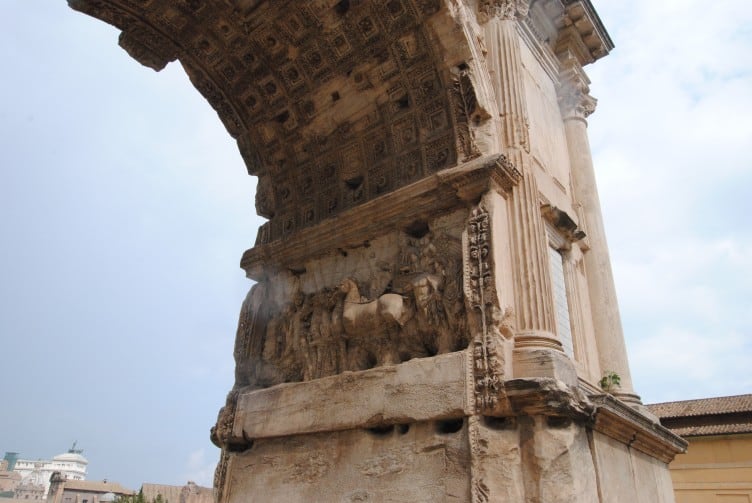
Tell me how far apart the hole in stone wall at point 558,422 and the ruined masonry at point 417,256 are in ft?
0.05

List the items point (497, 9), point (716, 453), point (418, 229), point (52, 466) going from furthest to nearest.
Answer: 1. point (52, 466)
2. point (716, 453)
3. point (497, 9)
4. point (418, 229)

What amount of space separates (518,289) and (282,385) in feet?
8.78

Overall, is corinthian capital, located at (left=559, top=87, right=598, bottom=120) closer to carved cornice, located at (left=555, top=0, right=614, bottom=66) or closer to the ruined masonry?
the ruined masonry

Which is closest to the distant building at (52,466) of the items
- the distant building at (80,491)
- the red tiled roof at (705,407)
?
the distant building at (80,491)

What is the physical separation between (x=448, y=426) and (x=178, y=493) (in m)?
25.2

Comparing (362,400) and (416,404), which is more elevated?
(362,400)

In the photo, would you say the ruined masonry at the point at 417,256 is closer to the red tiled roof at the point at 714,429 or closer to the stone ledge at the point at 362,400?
the stone ledge at the point at 362,400

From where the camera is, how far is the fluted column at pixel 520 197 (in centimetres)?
463

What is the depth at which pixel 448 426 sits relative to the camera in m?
4.46

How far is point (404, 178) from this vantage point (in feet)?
19.9

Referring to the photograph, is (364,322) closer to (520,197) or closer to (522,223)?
(522,223)

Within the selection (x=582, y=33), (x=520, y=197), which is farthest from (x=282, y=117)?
(x=582, y=33)

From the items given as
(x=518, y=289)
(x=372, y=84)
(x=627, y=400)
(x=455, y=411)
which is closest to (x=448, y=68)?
(x=372, y=84)

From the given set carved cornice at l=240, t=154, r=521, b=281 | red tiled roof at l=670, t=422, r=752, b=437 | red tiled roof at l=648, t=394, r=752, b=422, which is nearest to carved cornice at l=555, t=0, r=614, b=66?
carved cornice at l=240, t=154, r=521, b=281
